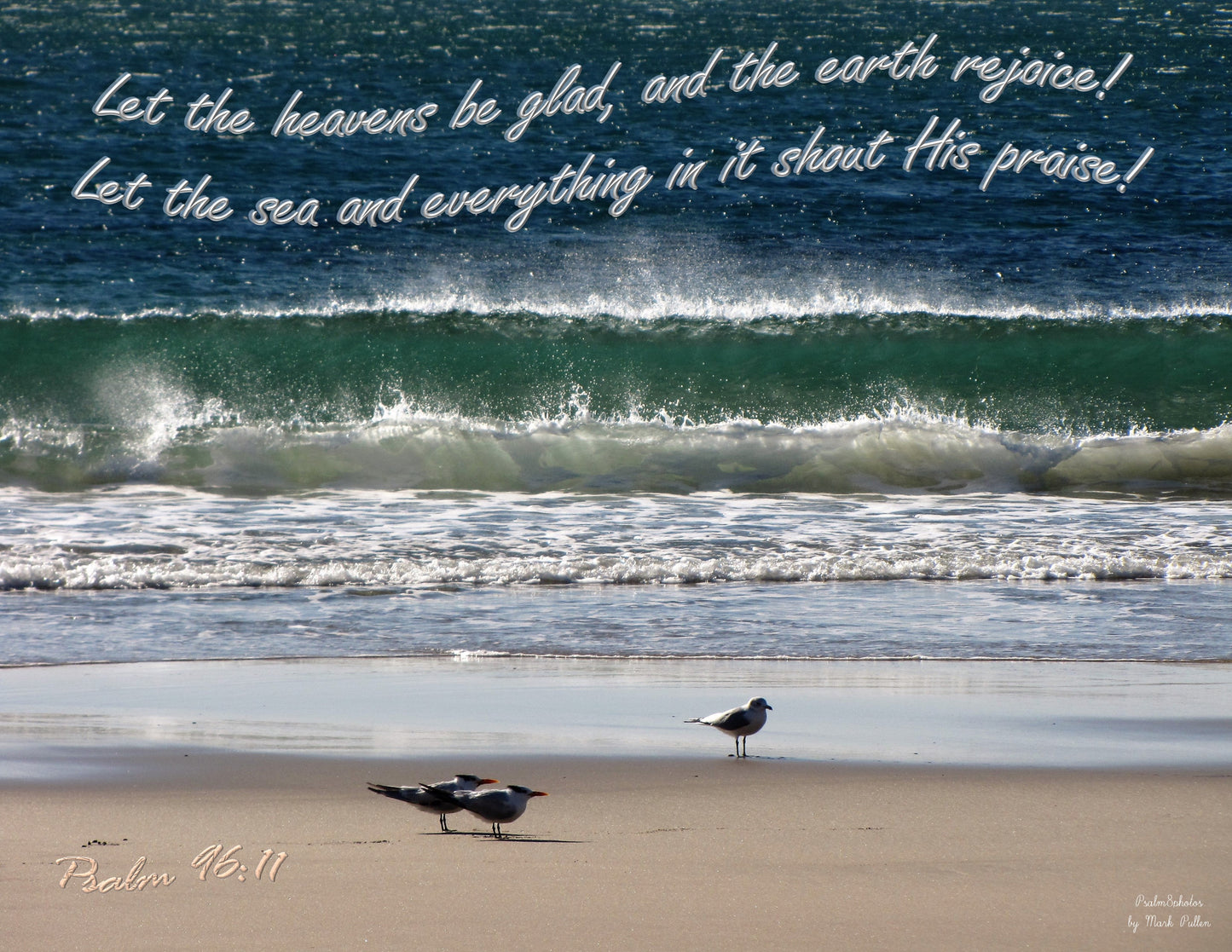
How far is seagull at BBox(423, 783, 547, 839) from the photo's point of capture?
11.1ft

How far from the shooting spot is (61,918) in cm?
288

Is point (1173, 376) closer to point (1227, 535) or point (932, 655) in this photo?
point (1227, 535)

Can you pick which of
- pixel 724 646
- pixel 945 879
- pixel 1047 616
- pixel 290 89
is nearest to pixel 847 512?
pixel 1047 616

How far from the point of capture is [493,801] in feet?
11.1

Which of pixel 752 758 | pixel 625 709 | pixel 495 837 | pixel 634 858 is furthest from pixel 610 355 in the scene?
pixel 634 858

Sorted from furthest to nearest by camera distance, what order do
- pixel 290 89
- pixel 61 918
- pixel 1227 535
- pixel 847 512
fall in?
pixel 290 89
pixel 847 512
pixel 1227 535
pixel 61 918

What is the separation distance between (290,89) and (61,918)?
33.5 meters

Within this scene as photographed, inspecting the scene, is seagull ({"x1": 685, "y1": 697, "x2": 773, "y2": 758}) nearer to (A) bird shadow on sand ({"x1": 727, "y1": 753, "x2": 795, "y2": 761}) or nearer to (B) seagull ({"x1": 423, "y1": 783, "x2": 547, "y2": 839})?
(A) bird shadow on sand ({"x1": 727, "y1": 753, "x2": 795, "y2": 761})

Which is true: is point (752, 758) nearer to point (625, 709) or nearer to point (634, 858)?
point (625, 709)

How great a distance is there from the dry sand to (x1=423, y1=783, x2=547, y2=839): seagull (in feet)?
0.26

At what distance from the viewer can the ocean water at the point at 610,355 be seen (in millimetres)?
7102

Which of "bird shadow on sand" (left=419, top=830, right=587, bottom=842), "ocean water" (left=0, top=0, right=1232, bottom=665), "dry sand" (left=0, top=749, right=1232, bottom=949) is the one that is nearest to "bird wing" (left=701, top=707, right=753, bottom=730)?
"dry sand" (left=0, top=749, right=1232, bottom=949)

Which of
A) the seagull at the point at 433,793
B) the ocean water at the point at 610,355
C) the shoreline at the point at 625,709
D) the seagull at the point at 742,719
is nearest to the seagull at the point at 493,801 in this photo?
the seagull at the point at 433,793

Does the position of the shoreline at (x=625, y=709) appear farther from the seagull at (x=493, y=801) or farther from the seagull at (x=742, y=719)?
the seagull at (x=493, y=801)
